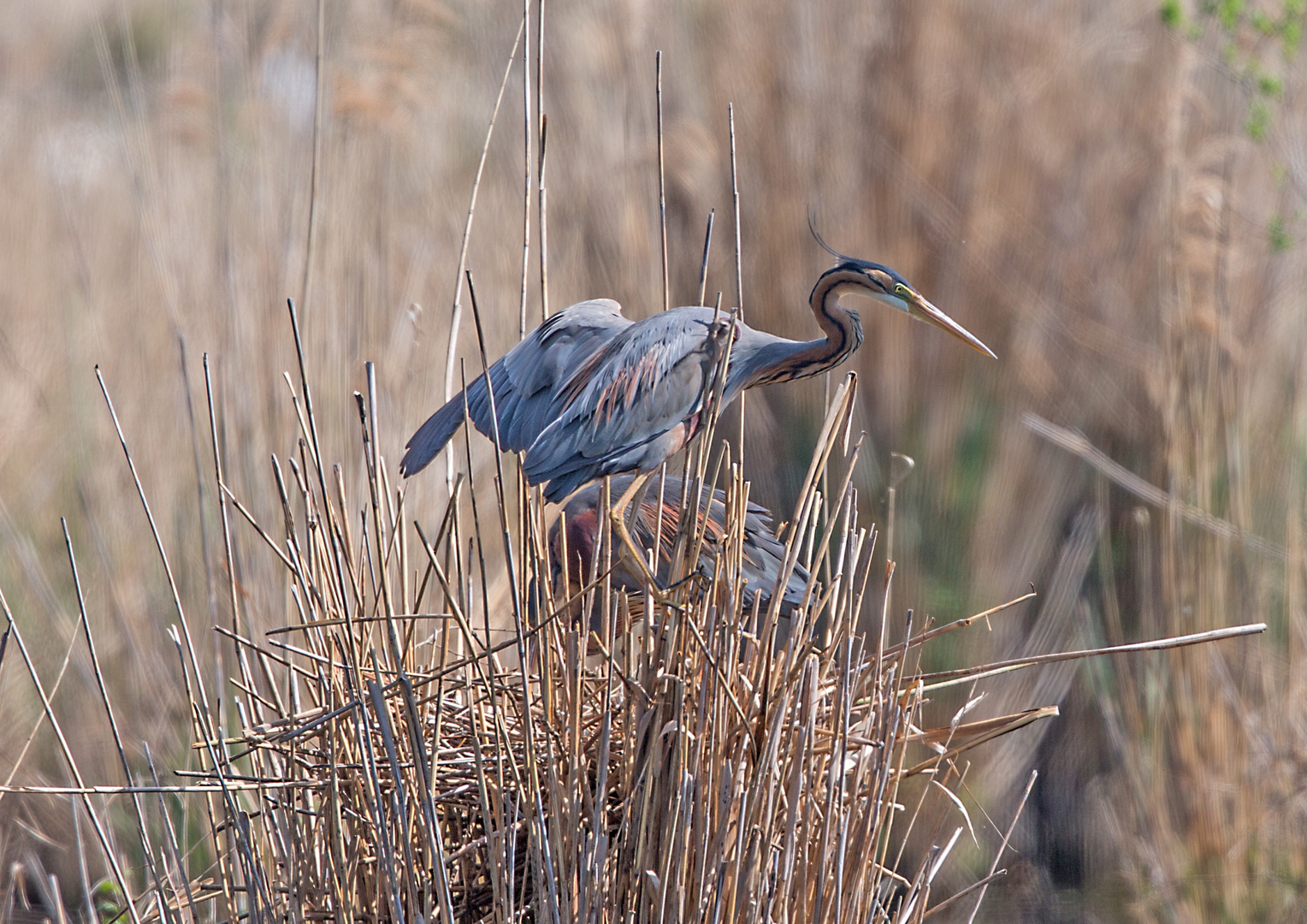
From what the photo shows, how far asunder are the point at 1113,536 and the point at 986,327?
73cm

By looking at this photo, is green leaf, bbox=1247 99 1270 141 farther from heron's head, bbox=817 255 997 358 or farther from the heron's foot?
the heron's foot

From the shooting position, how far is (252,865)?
3.96ft

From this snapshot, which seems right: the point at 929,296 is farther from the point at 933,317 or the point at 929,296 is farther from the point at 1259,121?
the point at 933,317

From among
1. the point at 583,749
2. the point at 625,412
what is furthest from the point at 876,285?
the point at 583,749

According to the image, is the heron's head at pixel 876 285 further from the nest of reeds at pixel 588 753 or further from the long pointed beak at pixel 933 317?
the nest of reeds at pixel 588 753

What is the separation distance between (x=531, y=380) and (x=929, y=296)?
8.15 ft

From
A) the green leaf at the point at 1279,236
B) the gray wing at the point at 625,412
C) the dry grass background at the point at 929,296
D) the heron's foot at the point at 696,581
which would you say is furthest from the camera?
the dry grass background at the point at 929,296

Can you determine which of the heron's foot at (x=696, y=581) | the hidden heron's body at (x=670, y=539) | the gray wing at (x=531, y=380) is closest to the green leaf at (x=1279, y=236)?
the hidden heron's body at (x=670, y=539)

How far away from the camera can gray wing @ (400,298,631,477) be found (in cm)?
141

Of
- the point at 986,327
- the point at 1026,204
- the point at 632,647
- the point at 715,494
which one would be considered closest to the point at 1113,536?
the point at 986,327

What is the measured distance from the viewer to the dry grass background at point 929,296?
116 inches

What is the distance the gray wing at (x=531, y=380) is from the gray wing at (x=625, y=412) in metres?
0.04

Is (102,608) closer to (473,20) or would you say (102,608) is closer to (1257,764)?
(473,20)

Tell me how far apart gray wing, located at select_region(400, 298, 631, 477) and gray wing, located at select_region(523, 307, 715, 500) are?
0.12ft
